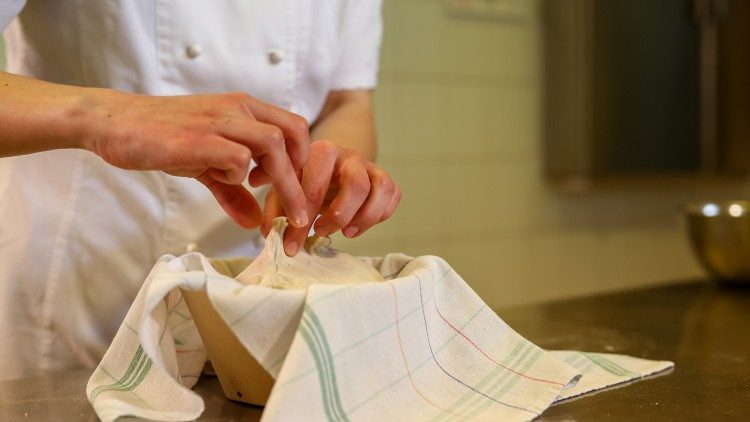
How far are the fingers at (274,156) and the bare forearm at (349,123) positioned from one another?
299mm

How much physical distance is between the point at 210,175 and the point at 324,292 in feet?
0.45

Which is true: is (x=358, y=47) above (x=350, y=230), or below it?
above

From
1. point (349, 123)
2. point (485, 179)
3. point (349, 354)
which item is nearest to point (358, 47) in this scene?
point (349, 123)

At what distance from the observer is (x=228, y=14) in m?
0.95

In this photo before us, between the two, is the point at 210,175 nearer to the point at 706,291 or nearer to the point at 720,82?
the point at 706,291

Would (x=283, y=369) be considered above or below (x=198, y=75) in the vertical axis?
below

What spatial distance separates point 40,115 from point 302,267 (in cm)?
23

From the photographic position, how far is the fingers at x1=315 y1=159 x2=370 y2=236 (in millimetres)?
702

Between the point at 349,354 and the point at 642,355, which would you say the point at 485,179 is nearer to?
the point at 642,355

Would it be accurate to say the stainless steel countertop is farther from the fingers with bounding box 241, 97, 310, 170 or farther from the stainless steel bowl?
the fingers with bounding box 241, 97, 310, 170

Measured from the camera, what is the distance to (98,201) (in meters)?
0.94

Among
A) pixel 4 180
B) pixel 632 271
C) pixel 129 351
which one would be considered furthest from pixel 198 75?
pixel 632 271

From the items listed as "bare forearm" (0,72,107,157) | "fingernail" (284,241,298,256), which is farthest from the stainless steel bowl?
"bare forearm" (0,72,107,157)

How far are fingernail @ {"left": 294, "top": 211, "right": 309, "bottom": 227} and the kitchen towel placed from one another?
0.07 m
